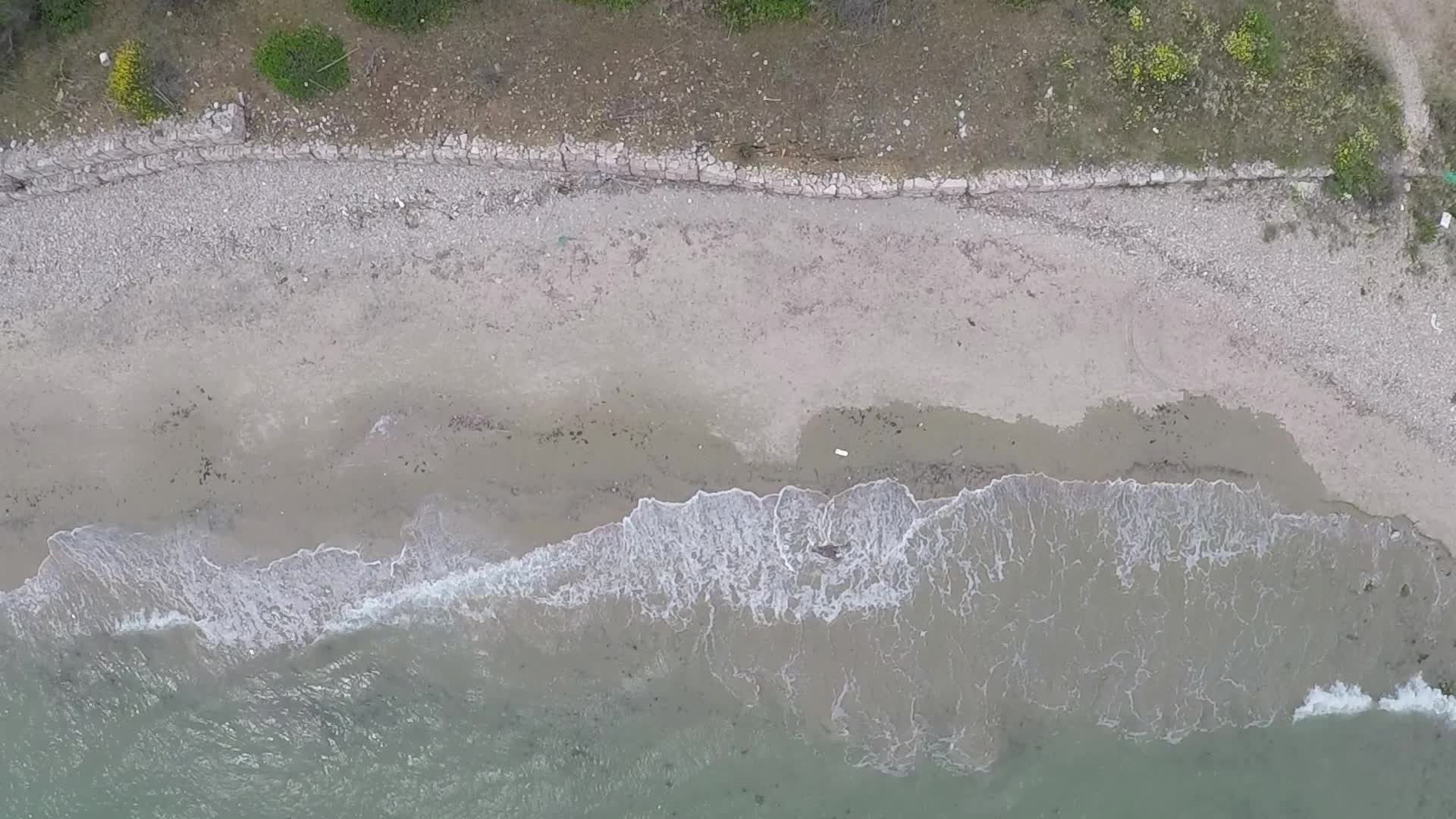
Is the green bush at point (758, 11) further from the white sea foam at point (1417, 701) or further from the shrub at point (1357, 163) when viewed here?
the white sea foam at point (1417, 701)

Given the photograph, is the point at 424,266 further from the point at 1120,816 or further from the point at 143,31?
the point at 1120,816

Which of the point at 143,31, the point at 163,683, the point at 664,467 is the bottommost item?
the point at 163,683

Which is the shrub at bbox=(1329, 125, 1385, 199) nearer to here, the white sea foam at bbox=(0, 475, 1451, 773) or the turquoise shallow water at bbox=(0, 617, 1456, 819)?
the white sea foam at bbox=(0, 475, 1451, 773)

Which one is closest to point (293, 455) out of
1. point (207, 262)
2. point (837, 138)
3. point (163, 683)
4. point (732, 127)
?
point (207, 262)

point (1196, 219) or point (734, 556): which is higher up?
point (1196, 219)

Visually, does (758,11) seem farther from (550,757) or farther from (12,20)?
(550,757)

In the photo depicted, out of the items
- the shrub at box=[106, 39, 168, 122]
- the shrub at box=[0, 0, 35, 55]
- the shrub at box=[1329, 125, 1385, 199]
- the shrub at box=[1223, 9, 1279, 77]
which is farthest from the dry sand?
the shrub at box=[0, 0, 35, 55]

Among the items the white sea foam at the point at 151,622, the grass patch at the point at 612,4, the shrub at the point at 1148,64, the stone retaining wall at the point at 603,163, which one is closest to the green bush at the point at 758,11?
the grass patch at the point at 612,4

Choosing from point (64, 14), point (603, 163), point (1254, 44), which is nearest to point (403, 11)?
point (603, 163)
